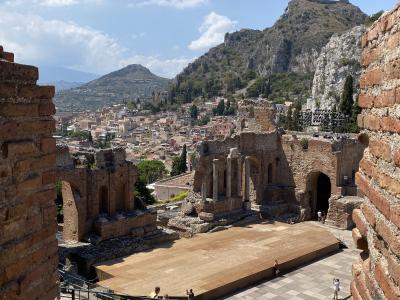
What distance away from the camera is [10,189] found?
4262 millimetres

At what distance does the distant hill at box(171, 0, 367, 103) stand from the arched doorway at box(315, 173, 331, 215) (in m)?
98.5

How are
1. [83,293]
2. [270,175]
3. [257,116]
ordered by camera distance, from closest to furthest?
1. [83,293]
2. [270,175]
3. [257,116]

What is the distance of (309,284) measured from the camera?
63.3ft

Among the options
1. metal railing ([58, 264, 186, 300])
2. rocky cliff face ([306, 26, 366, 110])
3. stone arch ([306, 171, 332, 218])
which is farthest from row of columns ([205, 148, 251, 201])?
rocky cliff face ([306, 26, 366, 110])

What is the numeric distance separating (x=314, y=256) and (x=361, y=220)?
1886 cm

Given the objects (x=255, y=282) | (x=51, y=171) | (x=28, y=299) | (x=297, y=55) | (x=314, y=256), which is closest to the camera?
(x=28, y=299)

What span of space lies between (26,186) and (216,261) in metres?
16.7

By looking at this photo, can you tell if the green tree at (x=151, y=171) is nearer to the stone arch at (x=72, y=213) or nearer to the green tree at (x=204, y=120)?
the stone arch at (x=72, y=213)

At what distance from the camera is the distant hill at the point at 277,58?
143038 mm

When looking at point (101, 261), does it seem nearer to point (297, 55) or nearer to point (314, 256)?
point (314, 256)

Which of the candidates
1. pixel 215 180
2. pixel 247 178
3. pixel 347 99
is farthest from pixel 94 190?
pixel 347 99

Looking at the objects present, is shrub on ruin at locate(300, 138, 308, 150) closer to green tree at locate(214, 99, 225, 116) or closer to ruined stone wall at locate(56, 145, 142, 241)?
ruined stone wall at locate(56, 145, 142, 241)

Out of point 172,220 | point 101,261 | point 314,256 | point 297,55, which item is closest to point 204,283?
point 101,261

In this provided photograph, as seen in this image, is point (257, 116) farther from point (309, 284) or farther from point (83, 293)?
point (83, 293)
